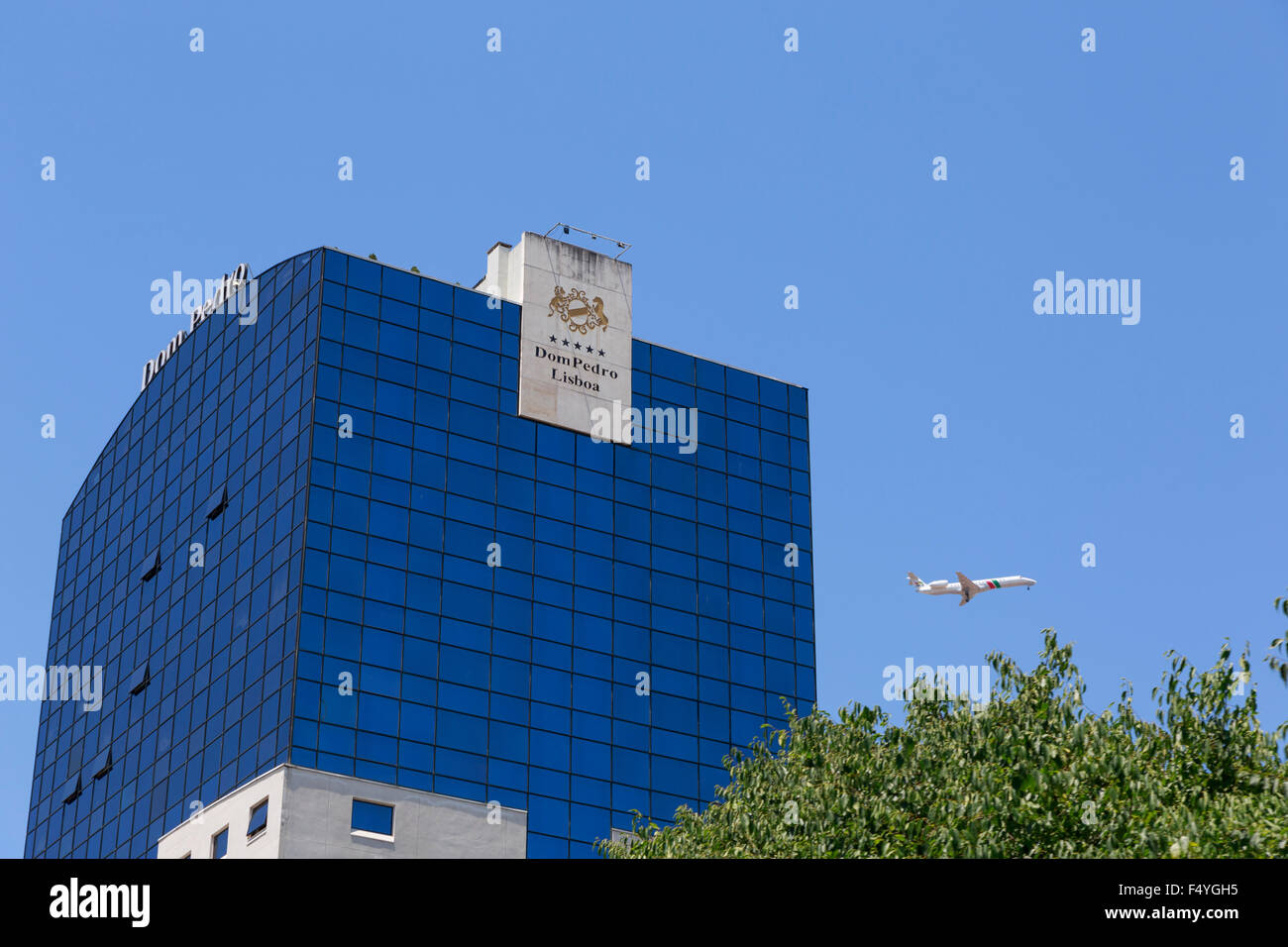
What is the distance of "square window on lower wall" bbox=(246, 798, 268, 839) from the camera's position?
80.8 m

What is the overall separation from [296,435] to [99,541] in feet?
89.9

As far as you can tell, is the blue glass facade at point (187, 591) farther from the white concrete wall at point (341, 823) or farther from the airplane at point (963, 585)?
the airplane at point (963, 585)

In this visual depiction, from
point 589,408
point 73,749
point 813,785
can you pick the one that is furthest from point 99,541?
point 813,785

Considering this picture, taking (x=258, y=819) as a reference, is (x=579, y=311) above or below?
above

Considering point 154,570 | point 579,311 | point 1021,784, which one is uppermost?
point 579,311

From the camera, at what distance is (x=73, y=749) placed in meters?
107

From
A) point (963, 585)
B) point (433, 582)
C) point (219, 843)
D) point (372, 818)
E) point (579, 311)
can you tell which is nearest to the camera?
point (372, 818)

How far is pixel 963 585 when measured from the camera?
13600 centimetres

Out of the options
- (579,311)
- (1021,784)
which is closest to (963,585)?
(579,311)

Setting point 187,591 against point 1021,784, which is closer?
point 1021,784

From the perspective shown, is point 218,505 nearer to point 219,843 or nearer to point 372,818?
point 219,843

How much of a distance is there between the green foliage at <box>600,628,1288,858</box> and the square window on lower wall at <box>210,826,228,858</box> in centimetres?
4012

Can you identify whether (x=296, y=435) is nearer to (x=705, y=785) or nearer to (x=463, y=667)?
(x=463, y=667)

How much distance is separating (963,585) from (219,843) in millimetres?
67739
